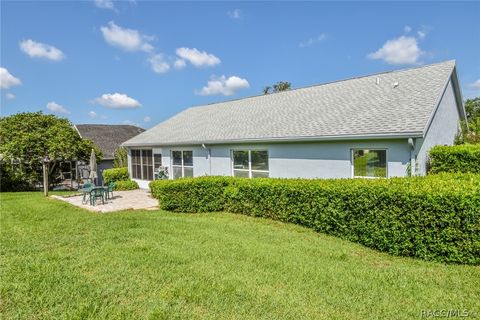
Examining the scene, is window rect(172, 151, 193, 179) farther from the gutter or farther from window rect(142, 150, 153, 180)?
window rect(142, 150, 153, 180)

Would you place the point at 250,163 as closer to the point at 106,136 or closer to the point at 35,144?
the point at 35,144

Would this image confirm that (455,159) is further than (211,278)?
Yes

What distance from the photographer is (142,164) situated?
20.1 metres

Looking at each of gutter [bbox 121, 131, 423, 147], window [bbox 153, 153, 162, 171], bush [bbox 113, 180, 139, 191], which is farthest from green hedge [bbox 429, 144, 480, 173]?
bush [bbox 113, 180, 139, 191]

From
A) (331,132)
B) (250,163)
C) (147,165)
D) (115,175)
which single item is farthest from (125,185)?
(331,132)

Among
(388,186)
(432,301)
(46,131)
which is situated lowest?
(432,301)

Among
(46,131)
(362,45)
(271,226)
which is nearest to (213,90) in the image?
(46,131)

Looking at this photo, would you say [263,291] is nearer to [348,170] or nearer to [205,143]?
[348,170]

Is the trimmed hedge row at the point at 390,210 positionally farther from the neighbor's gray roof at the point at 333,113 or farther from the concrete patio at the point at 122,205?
the concrete patio at the point at 122,205

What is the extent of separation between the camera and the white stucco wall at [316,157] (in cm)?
943

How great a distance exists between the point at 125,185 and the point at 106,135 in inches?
638

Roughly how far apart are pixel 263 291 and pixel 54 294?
2921mm

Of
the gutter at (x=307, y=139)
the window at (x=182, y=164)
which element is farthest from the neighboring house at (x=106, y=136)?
the gutter at (x=307, y=139)

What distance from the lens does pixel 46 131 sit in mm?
20922
